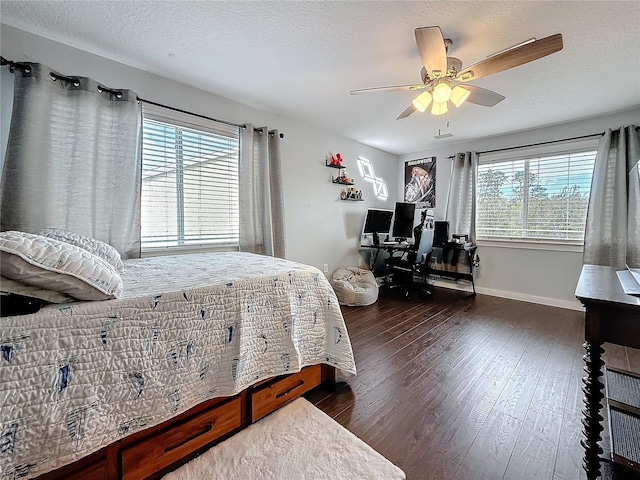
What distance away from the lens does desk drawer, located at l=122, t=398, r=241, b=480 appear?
106 centimetres

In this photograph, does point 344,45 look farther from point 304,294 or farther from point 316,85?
point 304,294

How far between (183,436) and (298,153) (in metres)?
3.03

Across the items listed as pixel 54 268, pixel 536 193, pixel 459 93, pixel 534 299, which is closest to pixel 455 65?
pixel 459 93

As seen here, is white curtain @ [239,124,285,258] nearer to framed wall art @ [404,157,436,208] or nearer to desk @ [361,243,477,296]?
desk @ [361,243,477,296]

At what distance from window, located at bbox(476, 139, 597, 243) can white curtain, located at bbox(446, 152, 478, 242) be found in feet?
0.61

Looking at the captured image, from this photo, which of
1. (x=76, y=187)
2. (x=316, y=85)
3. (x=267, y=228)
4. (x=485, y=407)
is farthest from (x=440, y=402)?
(x=76, y=187)

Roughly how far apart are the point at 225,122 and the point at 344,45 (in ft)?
4.77

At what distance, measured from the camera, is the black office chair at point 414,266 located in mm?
3822

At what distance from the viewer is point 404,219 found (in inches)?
174

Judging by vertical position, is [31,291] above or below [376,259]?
above

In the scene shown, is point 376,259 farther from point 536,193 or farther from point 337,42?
point 337,42

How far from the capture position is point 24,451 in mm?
799

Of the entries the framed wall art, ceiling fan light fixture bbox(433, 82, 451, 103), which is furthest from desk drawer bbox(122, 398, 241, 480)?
the framed wall art

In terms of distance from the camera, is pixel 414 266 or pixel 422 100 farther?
pixel 414 266
